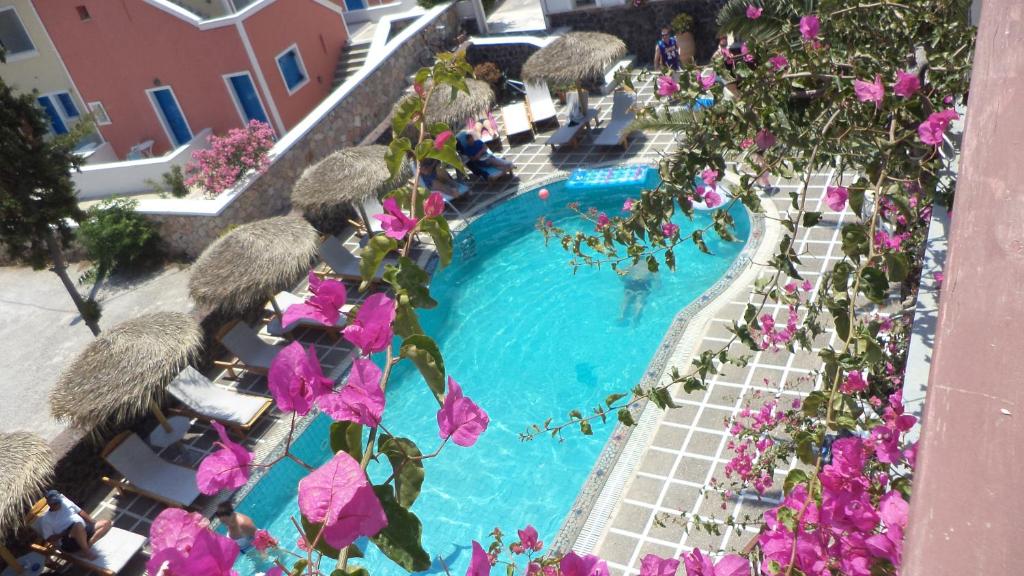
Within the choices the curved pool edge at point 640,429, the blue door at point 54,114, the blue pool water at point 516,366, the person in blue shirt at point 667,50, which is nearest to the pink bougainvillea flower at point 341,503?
the curved pool edge at point 640,429

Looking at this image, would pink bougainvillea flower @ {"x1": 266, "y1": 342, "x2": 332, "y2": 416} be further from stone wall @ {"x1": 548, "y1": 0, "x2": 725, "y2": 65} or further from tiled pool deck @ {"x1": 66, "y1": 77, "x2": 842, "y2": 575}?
stone wall @ {"x1": 548, "y1": 0, "x2": 725, "y2": 65}

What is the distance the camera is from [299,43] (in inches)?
771

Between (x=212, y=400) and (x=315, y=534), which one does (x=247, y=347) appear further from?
(x=315, y=534)

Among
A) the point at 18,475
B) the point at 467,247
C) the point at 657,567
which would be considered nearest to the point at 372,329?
the point at 657,567

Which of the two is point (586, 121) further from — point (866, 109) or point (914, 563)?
point (914, 563)

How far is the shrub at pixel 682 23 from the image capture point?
1742 centimetres

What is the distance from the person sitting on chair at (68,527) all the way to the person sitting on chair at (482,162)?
9.07 m

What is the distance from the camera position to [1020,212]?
128 centimetres

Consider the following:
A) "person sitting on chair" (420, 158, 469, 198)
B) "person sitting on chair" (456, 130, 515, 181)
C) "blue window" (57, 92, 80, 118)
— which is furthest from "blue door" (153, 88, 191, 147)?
"person sitting on chair" (456, 130, 515, 181)

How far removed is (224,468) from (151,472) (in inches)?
369

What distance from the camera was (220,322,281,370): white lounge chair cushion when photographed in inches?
448

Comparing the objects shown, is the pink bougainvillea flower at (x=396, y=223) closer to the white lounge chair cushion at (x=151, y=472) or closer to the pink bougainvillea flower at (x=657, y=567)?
the pink bougainvillea flower at (x=657, y=567)

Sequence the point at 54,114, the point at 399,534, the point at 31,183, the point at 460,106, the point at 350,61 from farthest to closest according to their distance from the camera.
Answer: the point at 54,114, the point at 350,61, the point at 460,106, the point at 31,183, the point at 399,534

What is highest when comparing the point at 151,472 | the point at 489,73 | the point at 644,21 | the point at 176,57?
the point at 176,57
